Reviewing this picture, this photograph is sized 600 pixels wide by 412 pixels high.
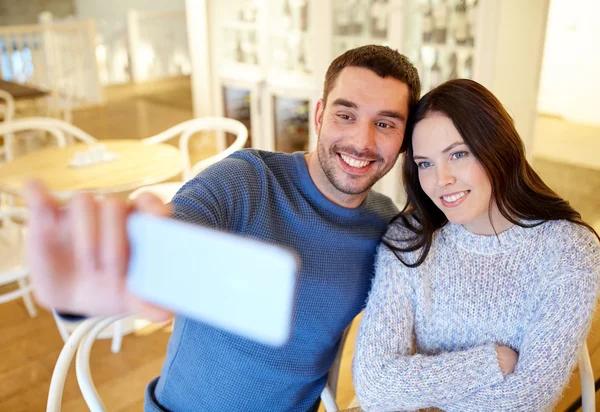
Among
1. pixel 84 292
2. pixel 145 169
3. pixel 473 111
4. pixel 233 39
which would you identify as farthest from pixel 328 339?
pixel 233 39

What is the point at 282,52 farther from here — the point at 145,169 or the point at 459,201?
the point at 459,201

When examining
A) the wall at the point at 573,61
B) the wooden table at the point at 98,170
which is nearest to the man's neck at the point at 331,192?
the wooden table at the point at 98,170

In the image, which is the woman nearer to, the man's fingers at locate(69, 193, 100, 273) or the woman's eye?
the woman's eye

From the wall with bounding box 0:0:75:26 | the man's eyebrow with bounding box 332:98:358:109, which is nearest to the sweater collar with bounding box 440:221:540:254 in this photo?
the man's eyebrow with bounding box 332:98:358:109

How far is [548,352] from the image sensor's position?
3.22 ft

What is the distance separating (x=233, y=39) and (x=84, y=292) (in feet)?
13.6

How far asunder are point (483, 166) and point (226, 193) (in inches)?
19.0

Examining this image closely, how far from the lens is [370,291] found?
115cm

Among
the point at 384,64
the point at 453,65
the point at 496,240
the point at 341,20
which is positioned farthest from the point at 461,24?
the point at 496,240

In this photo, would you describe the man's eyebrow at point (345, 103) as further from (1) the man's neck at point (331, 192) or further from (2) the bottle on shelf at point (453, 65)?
(2) the bottle on shelf at point (453, 65)

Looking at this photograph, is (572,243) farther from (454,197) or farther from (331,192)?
(331,192)

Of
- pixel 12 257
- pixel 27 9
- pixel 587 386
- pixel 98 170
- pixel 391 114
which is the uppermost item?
pixel 27 9

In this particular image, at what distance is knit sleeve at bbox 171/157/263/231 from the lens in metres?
0.95

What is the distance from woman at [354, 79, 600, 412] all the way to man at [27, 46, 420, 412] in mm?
65
